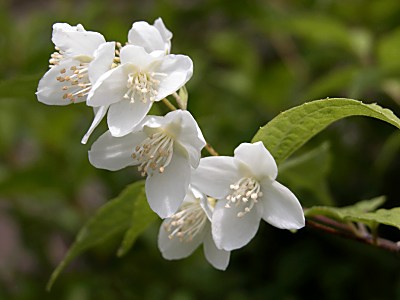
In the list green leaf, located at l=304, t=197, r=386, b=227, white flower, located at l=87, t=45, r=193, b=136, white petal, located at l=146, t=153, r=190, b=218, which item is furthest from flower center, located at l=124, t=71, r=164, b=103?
green leaf, located at l=304, t=197, r=386, b=227

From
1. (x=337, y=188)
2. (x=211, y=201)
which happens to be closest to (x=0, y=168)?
(x=337, y=188)

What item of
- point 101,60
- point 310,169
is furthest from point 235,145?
point 101,60

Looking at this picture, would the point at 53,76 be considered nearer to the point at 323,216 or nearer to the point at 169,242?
the point at 169,242

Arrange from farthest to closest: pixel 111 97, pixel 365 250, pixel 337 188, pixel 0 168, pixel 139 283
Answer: pixel 0 168 → pixel 337 188 → pixel 139 283 → pixel 365 250 → pixel 111 97

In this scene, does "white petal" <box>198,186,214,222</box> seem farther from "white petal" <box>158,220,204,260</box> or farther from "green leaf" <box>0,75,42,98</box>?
"green leaf" <box>0,75,42,98</box>

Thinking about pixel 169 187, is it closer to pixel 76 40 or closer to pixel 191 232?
pixel 191 232
